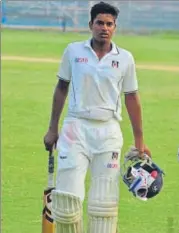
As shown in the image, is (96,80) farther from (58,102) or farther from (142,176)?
(142,176)

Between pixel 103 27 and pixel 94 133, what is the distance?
2.02 feet

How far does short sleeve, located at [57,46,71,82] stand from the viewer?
4.77m

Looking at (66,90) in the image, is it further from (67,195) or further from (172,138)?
(172,138)

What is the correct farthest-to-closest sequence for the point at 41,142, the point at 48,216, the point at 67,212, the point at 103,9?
the point at 41,142
the point at 48,216
the point at 103,9
the point at 67,212

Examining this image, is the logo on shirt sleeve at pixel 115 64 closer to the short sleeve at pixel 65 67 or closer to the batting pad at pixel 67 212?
the short sleeve at pixel 65 67

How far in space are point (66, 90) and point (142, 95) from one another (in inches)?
384

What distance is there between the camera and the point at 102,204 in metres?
4.66

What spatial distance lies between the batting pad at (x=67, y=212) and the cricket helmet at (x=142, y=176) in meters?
0.40

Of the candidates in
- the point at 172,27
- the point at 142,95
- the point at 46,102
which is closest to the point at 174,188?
the point at 46,102

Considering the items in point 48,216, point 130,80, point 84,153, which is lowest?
point 48,216

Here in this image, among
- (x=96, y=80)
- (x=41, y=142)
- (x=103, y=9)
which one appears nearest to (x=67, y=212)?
(x=96, y=80)

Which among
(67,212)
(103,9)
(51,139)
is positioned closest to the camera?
(67,212)

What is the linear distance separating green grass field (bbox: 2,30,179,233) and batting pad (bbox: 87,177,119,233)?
3.42 feet

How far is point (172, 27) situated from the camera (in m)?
33.2
